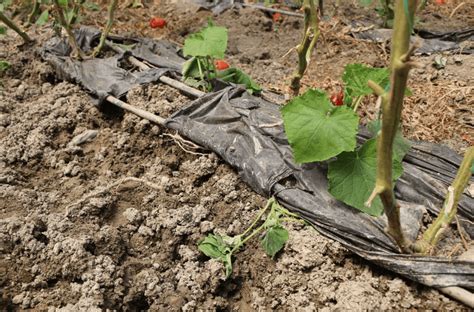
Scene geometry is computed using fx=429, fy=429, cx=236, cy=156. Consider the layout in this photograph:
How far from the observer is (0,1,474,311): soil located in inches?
66.8

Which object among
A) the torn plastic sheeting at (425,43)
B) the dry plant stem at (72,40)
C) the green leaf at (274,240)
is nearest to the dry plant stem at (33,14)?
the dry plant stem at (72,40)

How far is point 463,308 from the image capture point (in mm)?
1530

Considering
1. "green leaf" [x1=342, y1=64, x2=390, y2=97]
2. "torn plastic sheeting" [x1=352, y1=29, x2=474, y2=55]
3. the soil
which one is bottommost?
the soil

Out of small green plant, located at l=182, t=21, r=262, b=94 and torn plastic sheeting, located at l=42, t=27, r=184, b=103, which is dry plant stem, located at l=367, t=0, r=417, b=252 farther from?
Answer: torn plastic sheeting, located at l=42, t=27, r=184, b=103

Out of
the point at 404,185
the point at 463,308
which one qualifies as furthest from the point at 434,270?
the point at 404,185

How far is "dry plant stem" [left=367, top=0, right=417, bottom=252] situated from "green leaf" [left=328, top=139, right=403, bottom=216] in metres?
0.24

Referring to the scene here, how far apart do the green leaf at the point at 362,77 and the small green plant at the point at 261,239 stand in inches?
26.1

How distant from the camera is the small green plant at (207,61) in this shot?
251 centimetres

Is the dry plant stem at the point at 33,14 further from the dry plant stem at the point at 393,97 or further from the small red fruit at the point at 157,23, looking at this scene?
the dry plant stem at the point at 393,97

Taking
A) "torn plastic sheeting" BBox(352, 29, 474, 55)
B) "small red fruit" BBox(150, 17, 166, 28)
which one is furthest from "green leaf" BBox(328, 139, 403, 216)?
"small red fruit" BBox(150, 17, 166, 28)

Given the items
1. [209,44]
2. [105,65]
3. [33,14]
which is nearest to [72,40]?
[105,65]

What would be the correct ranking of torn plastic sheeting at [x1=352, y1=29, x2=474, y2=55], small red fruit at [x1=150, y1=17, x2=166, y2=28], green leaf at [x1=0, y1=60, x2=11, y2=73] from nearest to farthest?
green leaf at [x1=0, y1=60, x2=11, y2=73], torn plastic sheeting at [x1=352, y1=29, x2=474, y2=55], small red fruit at [x1=150, y1=17, x2=166, y2=28]

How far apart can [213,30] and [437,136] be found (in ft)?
5.04

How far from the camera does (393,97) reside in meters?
1.18
